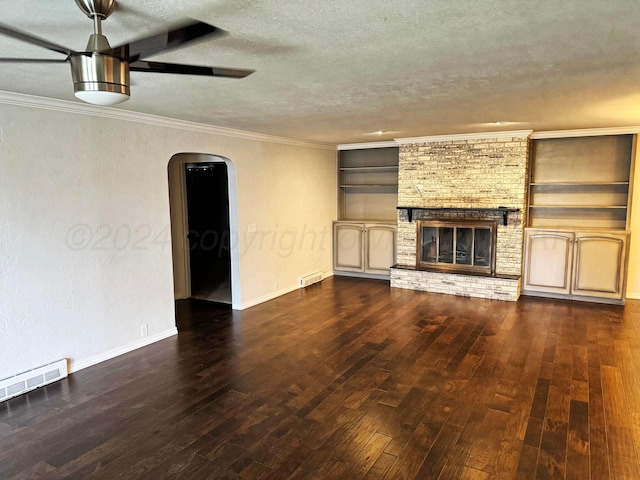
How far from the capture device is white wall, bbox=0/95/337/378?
11.5 feet

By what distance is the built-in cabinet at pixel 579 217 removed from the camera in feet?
19.5

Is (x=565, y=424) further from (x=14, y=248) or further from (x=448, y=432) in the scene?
(x=14, y=248)

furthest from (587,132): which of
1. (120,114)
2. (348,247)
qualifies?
(120,114)

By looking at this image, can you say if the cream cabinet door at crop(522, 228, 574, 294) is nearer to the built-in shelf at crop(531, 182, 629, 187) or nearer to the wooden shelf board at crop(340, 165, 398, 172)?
the built-in shelf at crop(531, 182, 629, 187)

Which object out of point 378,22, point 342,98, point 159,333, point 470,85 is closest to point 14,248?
point 159,333

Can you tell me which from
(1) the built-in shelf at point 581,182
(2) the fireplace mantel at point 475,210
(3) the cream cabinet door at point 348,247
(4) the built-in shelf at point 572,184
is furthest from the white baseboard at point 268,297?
(4) the built-in shelf at point 572,184

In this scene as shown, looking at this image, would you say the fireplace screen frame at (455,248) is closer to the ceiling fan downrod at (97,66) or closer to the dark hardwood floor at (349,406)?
the dark hardwood floor at (349,406)

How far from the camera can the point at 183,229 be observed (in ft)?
21.9

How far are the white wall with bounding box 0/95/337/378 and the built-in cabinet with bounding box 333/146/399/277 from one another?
303cm

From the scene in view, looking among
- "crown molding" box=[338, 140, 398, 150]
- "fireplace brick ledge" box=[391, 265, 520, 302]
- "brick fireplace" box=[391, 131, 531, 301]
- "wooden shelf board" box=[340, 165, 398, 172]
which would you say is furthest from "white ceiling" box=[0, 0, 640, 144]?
"wooden shelf board" box=[340, 165, 398, 172]

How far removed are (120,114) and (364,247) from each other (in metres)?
4.83

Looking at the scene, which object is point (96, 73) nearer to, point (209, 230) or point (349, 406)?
point (349, 406)

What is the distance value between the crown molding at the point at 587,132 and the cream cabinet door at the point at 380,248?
106 inches

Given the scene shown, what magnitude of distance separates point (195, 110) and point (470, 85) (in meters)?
2.54
